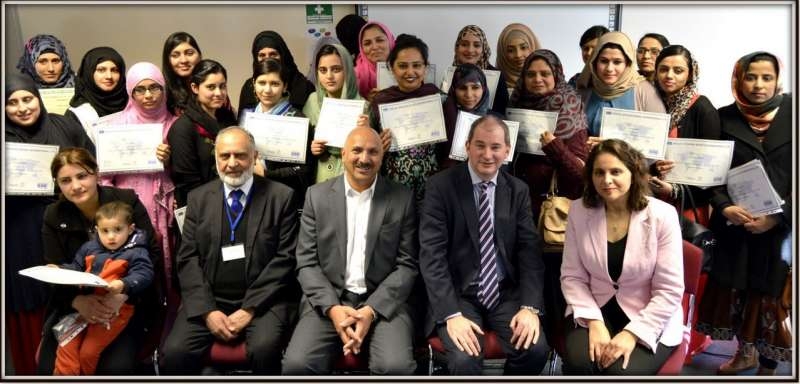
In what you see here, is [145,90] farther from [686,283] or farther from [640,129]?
[686,283]

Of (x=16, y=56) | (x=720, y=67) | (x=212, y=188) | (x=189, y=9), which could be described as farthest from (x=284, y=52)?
(x=720, y=67)

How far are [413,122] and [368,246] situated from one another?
0.84 meters

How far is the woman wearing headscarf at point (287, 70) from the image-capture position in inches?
158

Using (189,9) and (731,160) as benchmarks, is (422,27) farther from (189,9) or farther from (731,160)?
(731,160)

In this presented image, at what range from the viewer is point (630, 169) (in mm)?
2932

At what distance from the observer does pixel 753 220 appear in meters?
3.49

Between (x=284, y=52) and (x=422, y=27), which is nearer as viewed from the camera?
(x=284, y=52)

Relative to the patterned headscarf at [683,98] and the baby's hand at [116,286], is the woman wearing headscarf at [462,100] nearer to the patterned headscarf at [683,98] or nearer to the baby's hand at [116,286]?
the patterned headscarf at [683,98]

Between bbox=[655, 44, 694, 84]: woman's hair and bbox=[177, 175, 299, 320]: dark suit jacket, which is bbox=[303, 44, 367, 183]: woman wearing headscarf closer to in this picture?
bbox=[177, 175, 299, 320]: dark suit jacket

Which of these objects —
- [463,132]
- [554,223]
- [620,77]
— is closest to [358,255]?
[463,132]

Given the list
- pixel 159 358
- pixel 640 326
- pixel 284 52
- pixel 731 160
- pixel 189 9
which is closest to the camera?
pixel 640 326

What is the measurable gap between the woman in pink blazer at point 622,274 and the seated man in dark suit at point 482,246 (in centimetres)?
25

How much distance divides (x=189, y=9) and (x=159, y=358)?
155 inches

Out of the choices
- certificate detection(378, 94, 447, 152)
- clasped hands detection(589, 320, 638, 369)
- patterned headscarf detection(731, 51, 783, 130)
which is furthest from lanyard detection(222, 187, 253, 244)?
patterned headscarf detection(731, 51, 783, 130)
